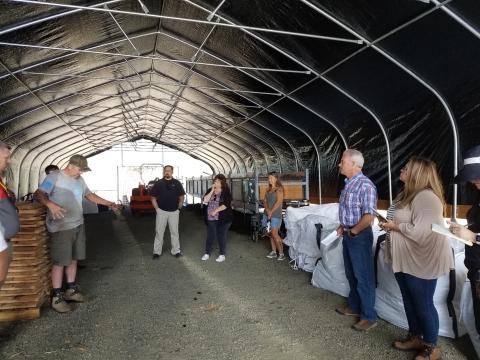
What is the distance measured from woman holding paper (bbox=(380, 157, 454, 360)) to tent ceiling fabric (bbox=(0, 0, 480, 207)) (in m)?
3.20

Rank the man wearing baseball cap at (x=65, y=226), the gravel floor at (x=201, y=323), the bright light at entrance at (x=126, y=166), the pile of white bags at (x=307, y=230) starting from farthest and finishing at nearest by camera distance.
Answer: the bright light at entrance at (x=126, y=166) → the pile of white bags at (x=307, y=230) → the man wearing baseball cap at (x=65, y=226) → the gravel floor at (x=201, y=323)

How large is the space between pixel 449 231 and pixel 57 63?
986cm

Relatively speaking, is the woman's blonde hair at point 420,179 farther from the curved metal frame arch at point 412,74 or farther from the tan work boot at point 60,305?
the curved metal frame arch at point 412,74

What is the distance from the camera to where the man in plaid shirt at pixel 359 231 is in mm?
3396

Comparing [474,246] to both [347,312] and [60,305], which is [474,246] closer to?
[347,312]

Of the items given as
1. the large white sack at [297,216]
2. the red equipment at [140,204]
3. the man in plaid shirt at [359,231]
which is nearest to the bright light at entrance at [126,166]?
the red equipment at [140,204]

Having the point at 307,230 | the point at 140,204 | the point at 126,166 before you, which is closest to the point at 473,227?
the point at 307,230

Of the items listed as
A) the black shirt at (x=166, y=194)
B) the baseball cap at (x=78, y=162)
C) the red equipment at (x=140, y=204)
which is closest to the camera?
the baseball cap at (x=78, y=162)

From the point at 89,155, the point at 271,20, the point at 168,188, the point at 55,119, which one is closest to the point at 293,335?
the point at 168,188

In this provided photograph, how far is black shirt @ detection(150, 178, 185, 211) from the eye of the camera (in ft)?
22.0

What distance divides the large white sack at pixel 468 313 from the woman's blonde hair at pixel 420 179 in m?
0.83

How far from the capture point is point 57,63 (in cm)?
941

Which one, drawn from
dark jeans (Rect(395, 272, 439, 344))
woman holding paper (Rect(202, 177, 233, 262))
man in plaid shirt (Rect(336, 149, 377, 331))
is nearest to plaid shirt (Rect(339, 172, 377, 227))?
man in plaid shirt (Rect(336, 149, 377, 331))

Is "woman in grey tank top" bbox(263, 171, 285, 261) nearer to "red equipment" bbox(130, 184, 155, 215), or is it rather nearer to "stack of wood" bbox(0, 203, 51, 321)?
"stack of wood" bbox(0, 203, 51, 321)
